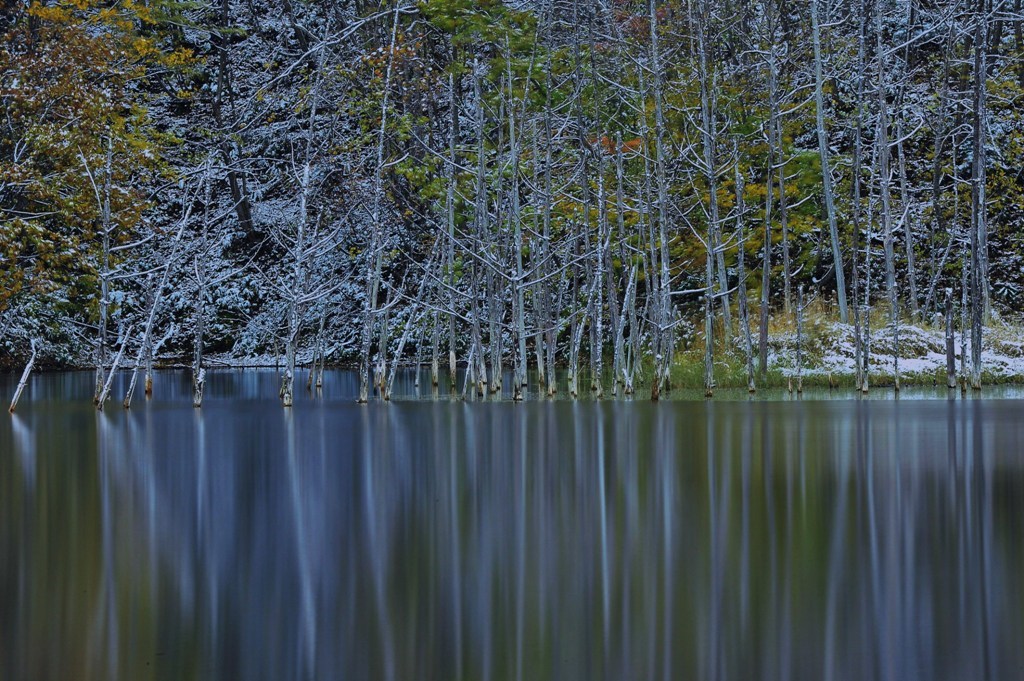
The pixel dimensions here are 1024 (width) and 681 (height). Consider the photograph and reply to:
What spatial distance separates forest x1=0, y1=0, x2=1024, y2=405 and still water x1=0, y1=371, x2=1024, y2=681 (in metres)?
9.07

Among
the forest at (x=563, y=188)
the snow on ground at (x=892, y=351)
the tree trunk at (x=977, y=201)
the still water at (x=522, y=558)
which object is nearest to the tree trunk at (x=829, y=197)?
the forest at (x=563, y=188)

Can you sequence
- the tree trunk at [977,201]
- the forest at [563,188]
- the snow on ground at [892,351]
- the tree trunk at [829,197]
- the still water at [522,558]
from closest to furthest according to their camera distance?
the still water at [522,558], the tree trunk at [977,201], the forest at [563,188], the snow on ground at [892,351], the tree trunk at [829,197]

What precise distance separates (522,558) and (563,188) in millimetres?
19298

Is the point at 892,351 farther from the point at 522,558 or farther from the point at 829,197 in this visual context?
the point at 522,558

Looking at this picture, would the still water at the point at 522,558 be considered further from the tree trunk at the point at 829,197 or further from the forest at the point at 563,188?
the tree trunk at the point at 829,197

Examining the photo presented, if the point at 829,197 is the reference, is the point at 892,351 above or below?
below

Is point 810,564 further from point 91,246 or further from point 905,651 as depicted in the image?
point 91,246

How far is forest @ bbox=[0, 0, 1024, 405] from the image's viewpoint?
23656mm

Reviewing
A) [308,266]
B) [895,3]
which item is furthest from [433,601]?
[895,3]

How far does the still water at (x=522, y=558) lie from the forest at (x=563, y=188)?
9.07m

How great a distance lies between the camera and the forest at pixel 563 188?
23.7 metres

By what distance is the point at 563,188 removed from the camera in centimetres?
2634

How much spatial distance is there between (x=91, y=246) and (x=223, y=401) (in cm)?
592

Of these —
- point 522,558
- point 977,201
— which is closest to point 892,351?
point 977,201
